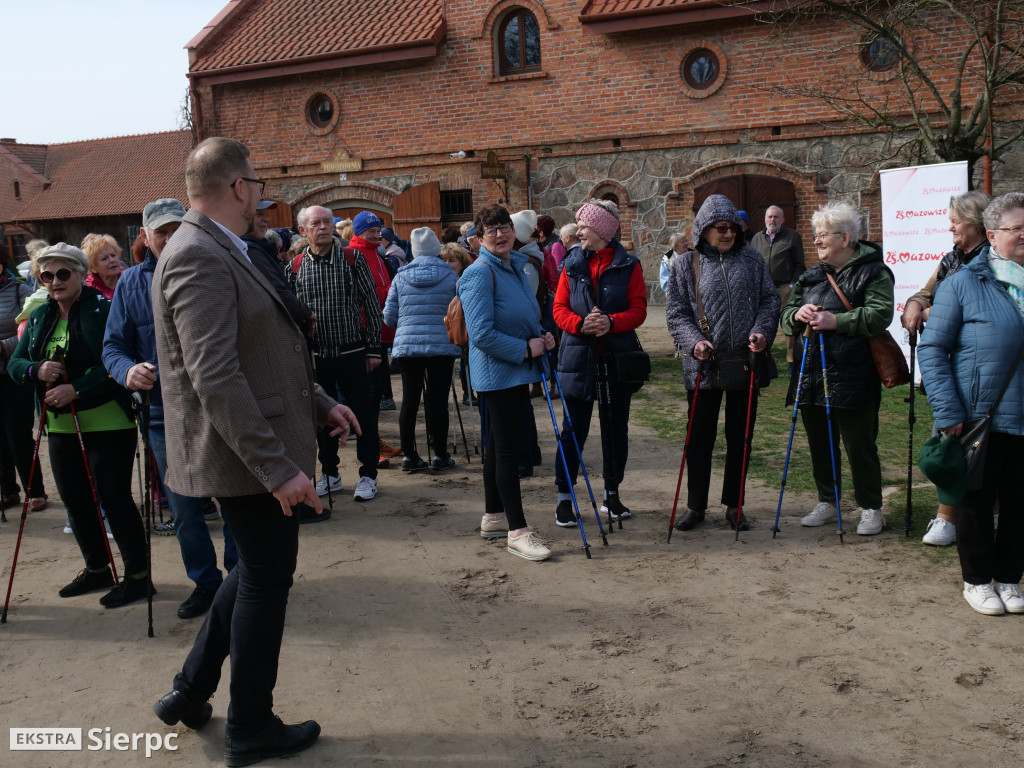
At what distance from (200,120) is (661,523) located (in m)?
17.6

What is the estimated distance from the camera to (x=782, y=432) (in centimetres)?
827

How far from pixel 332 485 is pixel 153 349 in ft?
8.17

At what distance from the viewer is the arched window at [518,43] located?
17797mm

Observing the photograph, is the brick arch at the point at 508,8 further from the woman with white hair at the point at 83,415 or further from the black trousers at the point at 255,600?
the black trousers at the point at 255,600

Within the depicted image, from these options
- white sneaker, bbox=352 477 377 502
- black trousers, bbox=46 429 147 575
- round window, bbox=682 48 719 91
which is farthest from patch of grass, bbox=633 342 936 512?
round window, bbox=682 48 719 91

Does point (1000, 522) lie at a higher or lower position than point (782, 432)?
higher

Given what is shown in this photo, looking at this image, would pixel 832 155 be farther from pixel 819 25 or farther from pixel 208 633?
pixel 208 633

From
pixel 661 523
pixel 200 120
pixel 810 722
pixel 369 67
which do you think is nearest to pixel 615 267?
pixel 661 523

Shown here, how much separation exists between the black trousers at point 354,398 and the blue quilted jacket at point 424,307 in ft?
2.03

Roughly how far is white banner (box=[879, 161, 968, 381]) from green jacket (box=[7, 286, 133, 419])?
313 inches

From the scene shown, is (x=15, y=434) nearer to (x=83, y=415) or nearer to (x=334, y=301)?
(x=83, y=415)

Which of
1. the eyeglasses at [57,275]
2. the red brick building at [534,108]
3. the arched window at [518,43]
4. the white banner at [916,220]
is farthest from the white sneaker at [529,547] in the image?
the arched window at [518,43]

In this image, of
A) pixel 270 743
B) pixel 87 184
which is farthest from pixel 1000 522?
pixel 87 184

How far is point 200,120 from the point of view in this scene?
796 inches
